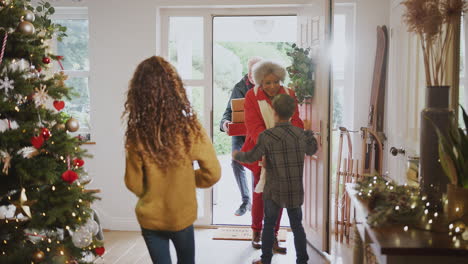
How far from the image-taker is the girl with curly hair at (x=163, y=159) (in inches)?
87.0

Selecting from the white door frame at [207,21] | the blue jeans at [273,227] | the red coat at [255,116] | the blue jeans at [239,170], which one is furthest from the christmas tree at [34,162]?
the blue jeans at [239,170]

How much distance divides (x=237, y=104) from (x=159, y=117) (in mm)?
2208

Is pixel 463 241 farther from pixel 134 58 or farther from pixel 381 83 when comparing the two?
pixel 134 58

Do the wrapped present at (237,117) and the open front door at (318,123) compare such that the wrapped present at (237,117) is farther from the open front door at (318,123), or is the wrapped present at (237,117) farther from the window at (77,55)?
the window at (77,55)

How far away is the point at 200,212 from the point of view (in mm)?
4824

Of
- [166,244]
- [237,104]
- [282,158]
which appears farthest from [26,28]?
[237,104]

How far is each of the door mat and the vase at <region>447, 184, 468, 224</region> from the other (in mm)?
2645

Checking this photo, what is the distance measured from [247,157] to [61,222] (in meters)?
1.22

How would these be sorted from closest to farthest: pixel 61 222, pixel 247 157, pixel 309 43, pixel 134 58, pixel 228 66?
pixel 61 222 → pixel 247 157 → pixel 309 43 → pixel 134 58 → pixel 228 66

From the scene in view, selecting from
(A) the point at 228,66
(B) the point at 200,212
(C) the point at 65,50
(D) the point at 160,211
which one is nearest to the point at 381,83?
(B) the point at 200,212

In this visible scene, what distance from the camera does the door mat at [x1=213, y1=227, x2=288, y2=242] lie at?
4434 mm

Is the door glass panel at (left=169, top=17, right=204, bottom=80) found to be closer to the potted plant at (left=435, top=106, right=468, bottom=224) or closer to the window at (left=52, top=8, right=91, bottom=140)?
the window at (left=52, top=8, right=91, bottom=140)

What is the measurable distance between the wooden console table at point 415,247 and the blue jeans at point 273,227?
1.45 meters

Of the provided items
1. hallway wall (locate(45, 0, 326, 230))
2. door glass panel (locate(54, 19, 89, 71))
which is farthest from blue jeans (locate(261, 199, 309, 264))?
door glass panel (locate(54, 19, 89, 71))
